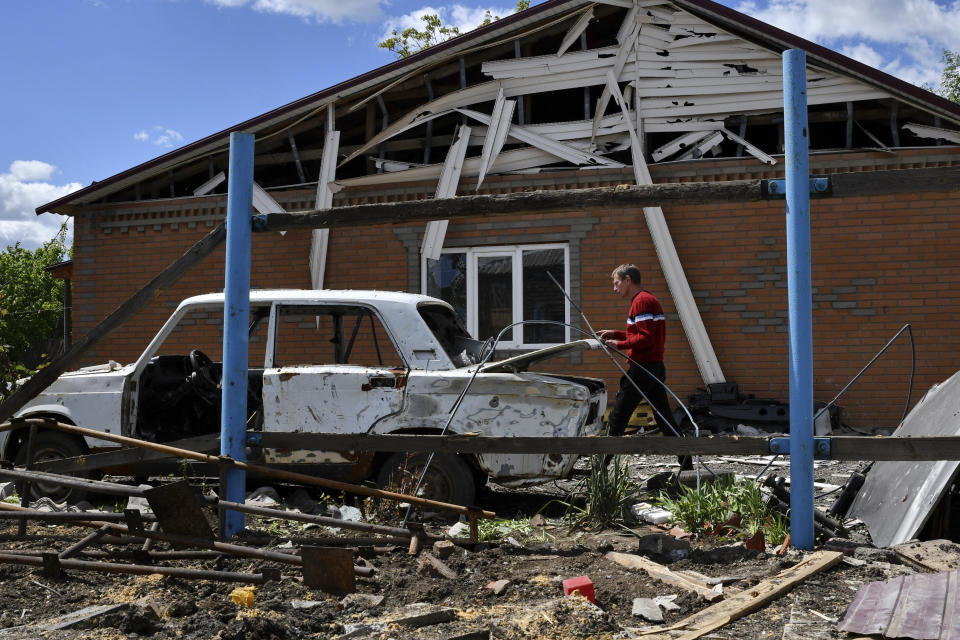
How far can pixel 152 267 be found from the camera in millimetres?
10914

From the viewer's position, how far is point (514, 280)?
10.0 metres

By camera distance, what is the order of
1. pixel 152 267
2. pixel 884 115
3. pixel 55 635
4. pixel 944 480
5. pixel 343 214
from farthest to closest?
pixel 152 267, pixel 884 115, pixel 343 214, pixel 944 480, pixel 55 635

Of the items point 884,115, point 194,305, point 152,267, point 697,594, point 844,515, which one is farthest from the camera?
point 152,267

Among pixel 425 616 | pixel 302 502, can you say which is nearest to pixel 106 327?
pixel 302 502

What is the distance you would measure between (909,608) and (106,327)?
389 cm

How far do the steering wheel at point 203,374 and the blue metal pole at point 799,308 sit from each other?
427 cm

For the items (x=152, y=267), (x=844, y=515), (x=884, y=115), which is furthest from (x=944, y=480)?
(x=152, y=267)

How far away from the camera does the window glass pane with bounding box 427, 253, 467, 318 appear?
10.2 meters

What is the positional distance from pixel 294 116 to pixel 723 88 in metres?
5.28

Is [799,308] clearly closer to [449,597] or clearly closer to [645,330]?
[449,597]

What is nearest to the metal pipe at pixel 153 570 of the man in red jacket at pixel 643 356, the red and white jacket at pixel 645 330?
the man in red jacket at pixel 643 356

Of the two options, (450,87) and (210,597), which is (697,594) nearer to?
(210,597)

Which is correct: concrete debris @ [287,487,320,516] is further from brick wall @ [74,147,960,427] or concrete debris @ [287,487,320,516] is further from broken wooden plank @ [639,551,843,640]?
brick wall @ [74,147,960,427]

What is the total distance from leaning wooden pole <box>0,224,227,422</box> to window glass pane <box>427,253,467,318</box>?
230 inches
